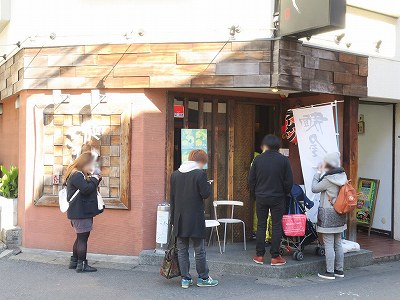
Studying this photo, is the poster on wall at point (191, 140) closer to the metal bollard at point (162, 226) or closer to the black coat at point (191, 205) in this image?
the metal bollard at point (162, 226)

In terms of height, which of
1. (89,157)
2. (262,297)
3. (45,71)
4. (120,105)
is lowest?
(262,297)

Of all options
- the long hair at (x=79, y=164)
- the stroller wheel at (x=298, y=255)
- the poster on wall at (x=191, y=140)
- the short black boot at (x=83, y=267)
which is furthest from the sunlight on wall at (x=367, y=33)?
the short black boot at (x=83, y=267)

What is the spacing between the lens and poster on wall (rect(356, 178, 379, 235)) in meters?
10.3

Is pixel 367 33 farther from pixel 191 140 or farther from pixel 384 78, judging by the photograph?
pixel 191 140

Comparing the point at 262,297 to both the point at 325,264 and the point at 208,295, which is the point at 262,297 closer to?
the point at 208,295

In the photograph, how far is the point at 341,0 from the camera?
6.77 meters

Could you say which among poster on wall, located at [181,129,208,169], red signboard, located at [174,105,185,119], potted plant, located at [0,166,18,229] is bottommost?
potted plant, located at [0,166,18,229]

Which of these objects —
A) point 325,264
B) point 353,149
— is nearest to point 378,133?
point 353,149

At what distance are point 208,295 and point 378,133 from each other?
19.2 feet

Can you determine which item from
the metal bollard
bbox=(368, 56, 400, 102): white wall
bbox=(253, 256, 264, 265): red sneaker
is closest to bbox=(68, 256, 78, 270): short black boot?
the metal bollard

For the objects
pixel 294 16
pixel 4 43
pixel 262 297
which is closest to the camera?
pixel 262 297

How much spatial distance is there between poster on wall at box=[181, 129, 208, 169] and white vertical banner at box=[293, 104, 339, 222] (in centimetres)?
160

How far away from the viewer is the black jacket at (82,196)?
22.9ft

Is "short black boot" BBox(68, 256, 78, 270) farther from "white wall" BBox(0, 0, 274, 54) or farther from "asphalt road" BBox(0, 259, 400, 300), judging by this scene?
"white wall" BBox(0, 0, 274, 54)
